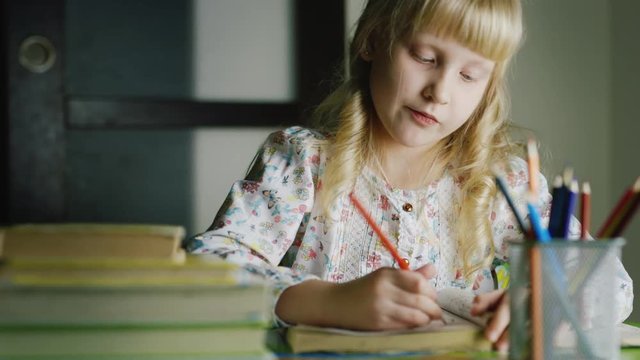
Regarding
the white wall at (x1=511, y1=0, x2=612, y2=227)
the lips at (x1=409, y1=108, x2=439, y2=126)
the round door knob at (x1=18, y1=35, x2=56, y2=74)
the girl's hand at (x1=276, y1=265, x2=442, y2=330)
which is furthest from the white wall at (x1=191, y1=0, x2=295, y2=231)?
the girl's hand at (x1=276, y1=265, x2=442, y2=330)

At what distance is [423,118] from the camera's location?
1.09 meters

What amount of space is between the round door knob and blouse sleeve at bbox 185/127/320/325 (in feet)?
2.95

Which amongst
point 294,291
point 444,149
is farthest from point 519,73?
point 294,291

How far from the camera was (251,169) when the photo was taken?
1.22 m

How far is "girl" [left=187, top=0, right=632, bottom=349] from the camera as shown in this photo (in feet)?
3.48

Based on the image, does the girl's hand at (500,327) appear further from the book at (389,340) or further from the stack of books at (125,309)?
the stack of books at (125,309)

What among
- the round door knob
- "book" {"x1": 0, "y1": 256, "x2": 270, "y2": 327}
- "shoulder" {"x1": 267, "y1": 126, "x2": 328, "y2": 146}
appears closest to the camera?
"book" {"x1": 0, "y1": 256, "x2": 270, "y2": 327}

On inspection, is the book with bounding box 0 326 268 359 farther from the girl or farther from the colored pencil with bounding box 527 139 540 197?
the girl

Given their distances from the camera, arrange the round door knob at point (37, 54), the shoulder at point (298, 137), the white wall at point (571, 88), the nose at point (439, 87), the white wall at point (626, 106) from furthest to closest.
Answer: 1. the white wall at point (571, 88)
2. the white wall at point (626, 106)
3. the round door knob at point (37, 54)
4. the shoulder at point (298, 137)
5. the nose at point (439, 87)

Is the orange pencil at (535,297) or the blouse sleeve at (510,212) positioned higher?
the orange pencil at (535,297)

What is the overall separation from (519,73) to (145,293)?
1.80m

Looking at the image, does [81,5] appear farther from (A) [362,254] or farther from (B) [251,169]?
(A) [362,254]

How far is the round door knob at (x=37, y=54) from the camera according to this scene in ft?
6.14

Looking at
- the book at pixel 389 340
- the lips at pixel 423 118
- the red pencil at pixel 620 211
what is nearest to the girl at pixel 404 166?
the lips at pixel 423 118
